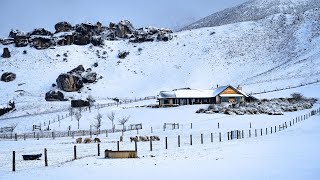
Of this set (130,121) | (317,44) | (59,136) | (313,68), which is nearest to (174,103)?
(130,121)

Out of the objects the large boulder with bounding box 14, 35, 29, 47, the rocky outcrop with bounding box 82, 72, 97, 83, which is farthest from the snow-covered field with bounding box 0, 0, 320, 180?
the rocky outcrop with bounding box 82, 72, 97, 83

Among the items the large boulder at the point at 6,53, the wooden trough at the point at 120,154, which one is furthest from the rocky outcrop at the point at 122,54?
the wooden trough at the point at 120,154

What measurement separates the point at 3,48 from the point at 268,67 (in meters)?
88.1

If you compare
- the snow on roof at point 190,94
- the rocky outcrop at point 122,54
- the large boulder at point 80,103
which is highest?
the rocky outcrop at point 122,54

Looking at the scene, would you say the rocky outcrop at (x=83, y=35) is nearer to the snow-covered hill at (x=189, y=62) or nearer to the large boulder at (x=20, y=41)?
the large boulder at (x=20, y=41)

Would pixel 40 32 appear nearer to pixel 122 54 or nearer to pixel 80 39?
pixel 80 39

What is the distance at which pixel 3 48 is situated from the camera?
136 meters

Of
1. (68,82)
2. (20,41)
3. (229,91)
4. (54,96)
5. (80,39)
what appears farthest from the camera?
(80,39)

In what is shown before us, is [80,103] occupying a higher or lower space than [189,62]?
lower

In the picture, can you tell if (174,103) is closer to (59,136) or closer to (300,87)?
(300,87)

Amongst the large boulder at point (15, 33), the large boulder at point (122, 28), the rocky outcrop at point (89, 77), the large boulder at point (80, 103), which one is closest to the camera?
the large boulder at point (80, 103)

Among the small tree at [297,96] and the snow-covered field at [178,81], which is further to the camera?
the small tree at [297,96]

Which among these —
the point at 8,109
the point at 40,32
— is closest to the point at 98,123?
the point at 8,109

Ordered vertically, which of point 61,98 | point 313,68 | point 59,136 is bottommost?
point 59,136
